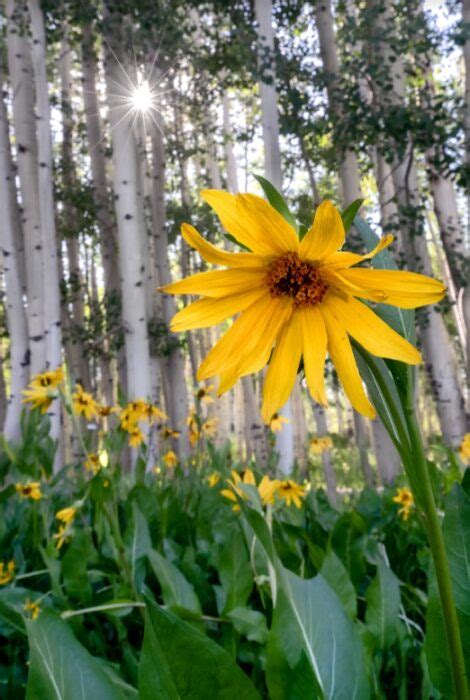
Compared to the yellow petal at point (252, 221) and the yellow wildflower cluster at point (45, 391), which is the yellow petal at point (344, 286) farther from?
the yellow wildflower cluster at point (45, 391)

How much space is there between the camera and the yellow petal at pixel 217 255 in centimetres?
55

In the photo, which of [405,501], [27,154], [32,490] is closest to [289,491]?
[405,501]

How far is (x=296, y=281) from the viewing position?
592mm

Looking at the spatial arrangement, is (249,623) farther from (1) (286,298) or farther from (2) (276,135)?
(2) (276,135)

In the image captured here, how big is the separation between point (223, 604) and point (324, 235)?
0.79 meters

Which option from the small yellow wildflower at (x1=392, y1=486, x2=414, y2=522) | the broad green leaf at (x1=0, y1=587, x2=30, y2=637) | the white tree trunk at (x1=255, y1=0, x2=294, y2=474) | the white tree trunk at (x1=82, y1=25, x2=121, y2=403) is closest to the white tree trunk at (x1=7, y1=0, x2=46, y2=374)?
the white tree trunk at (x1=82, y1=25, x2=121, y2=403)

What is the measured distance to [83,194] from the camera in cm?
1033

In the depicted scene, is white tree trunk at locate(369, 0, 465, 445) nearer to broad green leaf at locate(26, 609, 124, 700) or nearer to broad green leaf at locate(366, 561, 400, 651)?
broad green leaf at locate(366, 561, 400, 651)

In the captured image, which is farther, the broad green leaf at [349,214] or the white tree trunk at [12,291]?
the white tree trunk at [12,291]

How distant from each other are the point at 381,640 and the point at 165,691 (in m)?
0.59

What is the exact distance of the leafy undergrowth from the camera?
51cm

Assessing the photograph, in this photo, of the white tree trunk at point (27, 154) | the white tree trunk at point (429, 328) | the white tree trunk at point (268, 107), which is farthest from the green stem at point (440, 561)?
the white tree trunk at point (27, 154)

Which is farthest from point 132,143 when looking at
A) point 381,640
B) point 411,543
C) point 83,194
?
point 381,640

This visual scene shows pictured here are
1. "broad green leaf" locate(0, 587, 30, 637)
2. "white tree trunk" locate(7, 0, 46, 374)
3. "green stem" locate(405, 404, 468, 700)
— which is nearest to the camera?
"green stem" locate(405, 404, 468, 700)
